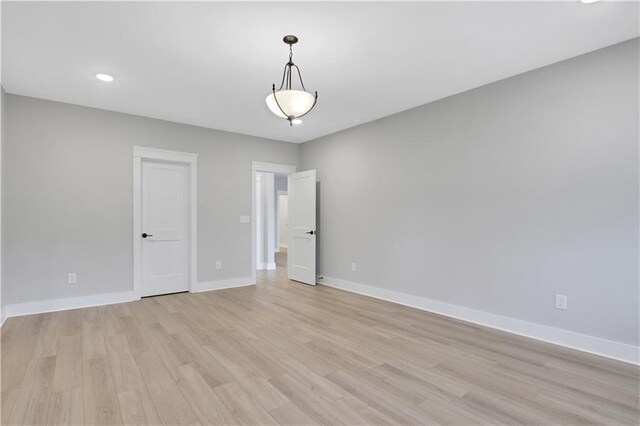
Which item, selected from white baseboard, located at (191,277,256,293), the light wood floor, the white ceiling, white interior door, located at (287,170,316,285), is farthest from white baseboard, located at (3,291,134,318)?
white interior door, located at (287,170,316,285)

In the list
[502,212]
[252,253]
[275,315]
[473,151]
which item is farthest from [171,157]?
[502,212]

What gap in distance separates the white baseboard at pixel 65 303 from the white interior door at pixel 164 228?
0.35m

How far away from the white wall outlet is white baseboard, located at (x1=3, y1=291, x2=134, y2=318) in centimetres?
524

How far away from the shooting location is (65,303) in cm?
420

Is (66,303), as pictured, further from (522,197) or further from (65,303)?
(522,197)

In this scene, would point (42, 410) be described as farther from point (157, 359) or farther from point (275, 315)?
point (275, 315)

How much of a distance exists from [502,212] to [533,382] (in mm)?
1749

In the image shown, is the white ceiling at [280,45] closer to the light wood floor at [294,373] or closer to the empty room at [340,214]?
the empty room at [340,214]

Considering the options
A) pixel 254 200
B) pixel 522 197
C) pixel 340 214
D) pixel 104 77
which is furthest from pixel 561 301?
pixel 104 77

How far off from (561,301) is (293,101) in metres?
3.11

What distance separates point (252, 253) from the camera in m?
5.84

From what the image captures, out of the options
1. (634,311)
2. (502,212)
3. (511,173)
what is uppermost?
(511,173)

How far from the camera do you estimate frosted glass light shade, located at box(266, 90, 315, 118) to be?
2.56m

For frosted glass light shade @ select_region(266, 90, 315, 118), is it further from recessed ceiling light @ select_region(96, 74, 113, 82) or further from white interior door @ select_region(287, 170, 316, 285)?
white interior door @ select_region(287, 170, 316, 285)
